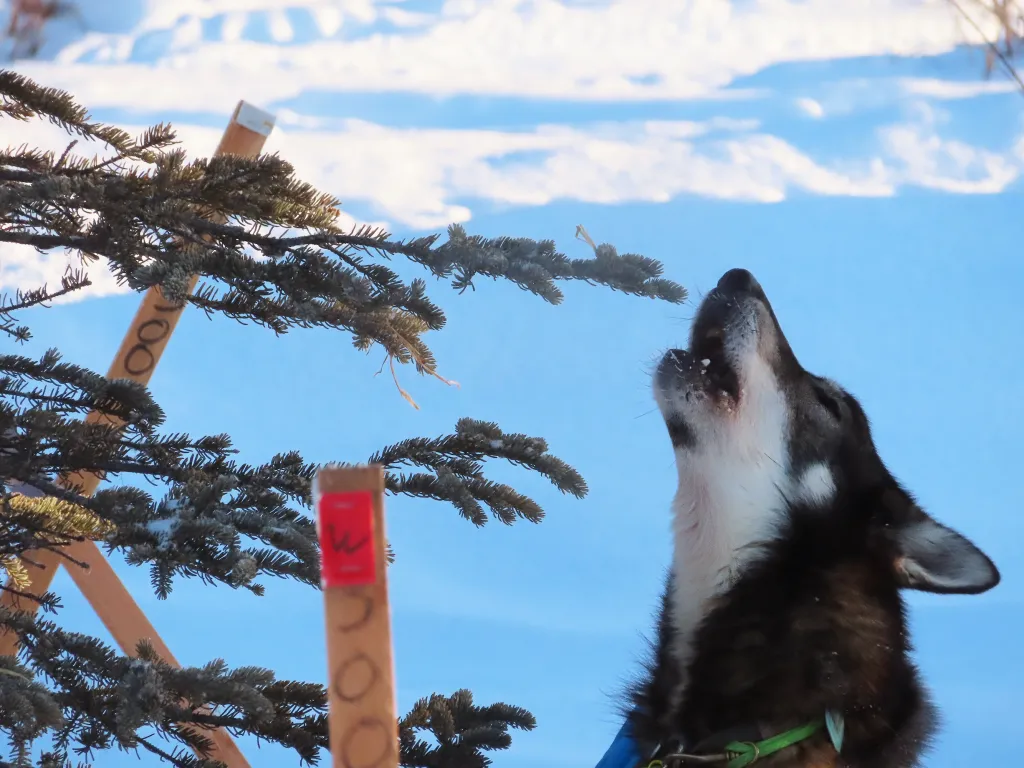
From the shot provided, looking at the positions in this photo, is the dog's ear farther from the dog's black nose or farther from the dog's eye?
the dog's black nose

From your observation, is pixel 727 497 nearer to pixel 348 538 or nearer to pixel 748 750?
pixel 748 750

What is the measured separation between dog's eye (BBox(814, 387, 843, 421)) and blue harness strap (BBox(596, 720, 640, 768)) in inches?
25.9

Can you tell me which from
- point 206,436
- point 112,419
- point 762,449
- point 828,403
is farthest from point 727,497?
point 112,419

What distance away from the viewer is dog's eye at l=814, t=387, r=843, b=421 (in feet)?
6.25

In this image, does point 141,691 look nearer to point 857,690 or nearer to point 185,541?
point 185,541

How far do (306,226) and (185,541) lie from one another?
1.94 feet

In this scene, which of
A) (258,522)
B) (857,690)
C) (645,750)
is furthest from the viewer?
(645,750)

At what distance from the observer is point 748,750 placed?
1530mm

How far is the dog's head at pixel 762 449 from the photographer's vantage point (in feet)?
5.74

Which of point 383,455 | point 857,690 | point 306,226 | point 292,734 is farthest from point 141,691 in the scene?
point 857,690

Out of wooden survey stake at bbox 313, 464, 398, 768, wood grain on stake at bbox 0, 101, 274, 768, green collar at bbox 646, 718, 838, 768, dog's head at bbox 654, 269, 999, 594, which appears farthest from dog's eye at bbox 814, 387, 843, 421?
wood grain on stake at bbox 0, 101, 274, 768

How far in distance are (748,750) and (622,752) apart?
0.27 metres

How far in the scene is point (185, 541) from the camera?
1.40 metres

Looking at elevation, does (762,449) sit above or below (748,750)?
above
